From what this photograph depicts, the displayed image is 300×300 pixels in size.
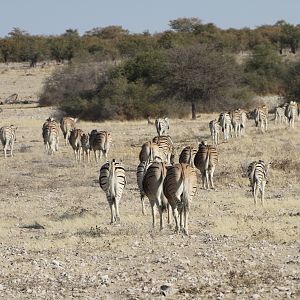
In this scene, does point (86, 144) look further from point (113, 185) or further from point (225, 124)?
point (113, 185)

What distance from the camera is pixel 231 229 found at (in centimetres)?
1395

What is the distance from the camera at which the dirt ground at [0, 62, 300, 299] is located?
981 centimetres

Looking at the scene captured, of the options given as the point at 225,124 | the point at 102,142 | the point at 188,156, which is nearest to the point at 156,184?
the point at 188,156

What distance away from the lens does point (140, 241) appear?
12.7 meters

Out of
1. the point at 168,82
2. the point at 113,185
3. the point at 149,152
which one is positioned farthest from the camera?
the point at 168,82

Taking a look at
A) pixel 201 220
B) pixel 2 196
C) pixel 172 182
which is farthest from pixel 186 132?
pixel 172 182

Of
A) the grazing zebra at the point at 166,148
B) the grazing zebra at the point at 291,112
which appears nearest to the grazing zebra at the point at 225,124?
the grazing zebra at the point at 291,112

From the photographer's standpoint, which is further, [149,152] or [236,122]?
[236,122]

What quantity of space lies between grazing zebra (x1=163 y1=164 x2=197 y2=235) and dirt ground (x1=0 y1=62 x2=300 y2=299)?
0.48 metres

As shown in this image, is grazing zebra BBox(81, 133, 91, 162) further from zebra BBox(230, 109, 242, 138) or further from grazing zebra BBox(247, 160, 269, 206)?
grazing zebra BBox(247, 160, 269, 206)

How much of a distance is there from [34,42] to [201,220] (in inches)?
3324

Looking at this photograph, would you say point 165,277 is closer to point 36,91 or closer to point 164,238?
point 164,238

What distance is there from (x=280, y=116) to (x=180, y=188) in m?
25.7

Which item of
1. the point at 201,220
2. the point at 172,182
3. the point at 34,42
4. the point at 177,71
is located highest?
the point at 34,42
